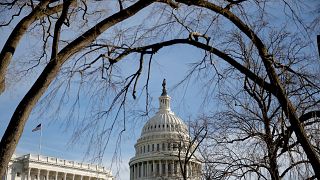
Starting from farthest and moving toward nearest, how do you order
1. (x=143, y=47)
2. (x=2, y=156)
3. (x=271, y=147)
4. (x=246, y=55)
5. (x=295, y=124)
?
(x=271, y=147), (x=246, y=55), (x=143, y=47), (x=295, y=124), (x=2, y=156)

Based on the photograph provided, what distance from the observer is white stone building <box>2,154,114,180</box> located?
91800mm

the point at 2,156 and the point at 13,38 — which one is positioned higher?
the point at 13,38

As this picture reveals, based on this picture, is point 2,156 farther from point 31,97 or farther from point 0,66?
point 0,66

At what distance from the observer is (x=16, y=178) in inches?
3573

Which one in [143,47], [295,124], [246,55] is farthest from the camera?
[246,55]

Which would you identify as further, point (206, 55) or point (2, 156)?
point (206, 55)

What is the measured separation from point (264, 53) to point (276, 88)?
0.59 meters

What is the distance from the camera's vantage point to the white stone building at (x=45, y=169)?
9180 centimetres

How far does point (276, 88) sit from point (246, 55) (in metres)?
1.91

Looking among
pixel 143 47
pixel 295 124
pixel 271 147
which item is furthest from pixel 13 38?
pixel 271 147

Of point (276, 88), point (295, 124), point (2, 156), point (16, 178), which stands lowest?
point (2, 156)

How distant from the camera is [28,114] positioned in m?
6.54

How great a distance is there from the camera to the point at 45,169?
311ft

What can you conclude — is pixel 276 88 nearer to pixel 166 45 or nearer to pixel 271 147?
pixel 166 45
